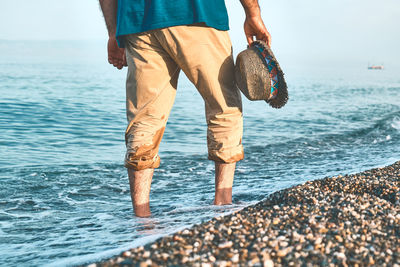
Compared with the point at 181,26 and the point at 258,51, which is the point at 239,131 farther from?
the point at 181,26

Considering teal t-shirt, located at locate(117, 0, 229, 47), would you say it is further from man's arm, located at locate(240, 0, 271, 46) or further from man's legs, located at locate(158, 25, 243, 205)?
Result: man's arm, located at locate(240, 0, 271, 46)

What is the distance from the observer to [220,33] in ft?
10.7

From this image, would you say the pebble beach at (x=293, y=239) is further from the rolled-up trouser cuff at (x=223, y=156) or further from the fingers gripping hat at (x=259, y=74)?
the fingers gripping hat at (x=259, y=74)

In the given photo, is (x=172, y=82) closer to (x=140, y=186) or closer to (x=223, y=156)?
(x=223, y=156)

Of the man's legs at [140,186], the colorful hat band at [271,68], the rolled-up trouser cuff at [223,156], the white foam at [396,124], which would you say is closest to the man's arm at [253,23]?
the colorful hat band at [271,68]

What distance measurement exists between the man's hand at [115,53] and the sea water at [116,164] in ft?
4.29

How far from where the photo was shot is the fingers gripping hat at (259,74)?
335cm

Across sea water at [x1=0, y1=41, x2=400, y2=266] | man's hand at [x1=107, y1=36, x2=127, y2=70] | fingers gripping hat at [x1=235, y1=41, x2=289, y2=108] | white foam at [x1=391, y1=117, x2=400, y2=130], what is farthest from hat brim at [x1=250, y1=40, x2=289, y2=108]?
white foam at [x1=391, y1=117, x2=400, y2=130]

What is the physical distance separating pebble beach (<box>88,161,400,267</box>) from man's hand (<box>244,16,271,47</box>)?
1.31m

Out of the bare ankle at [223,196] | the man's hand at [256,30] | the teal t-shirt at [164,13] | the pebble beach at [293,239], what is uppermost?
the teal t-shirt at [164,13]

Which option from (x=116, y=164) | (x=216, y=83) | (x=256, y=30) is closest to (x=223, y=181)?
(x=216, y=83)

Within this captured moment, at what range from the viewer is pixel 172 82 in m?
3.45

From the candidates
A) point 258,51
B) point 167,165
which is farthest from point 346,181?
point 167,165

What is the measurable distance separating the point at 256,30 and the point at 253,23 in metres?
0.08
